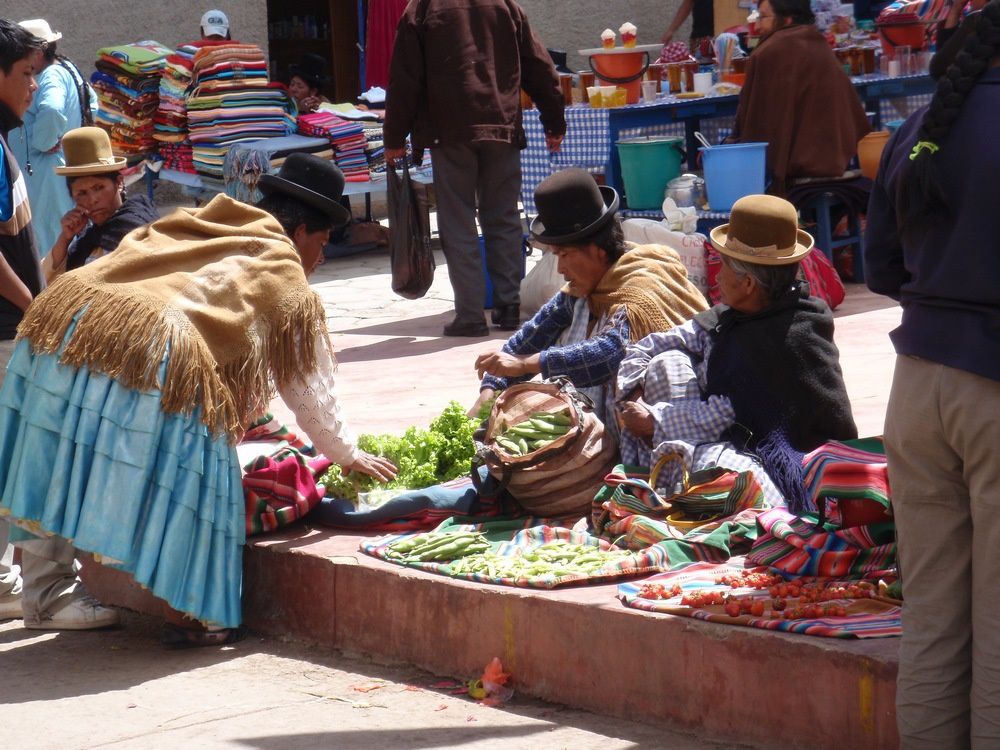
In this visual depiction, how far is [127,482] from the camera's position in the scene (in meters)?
4.03

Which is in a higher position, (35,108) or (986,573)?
(35,108)

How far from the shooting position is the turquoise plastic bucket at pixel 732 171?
828 centimetres

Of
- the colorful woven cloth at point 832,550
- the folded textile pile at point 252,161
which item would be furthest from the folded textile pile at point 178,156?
the colorful woven cloth at point 832,550

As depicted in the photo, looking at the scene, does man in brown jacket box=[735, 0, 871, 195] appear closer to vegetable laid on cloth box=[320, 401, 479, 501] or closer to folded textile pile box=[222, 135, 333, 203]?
folded textile pile box=[222, 135, 333, 203]

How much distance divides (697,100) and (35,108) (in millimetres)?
4245

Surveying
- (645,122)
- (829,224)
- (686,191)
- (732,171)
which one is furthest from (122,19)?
(829,224)

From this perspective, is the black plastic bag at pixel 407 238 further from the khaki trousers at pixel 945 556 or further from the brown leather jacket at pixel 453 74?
the khaki trousers at pixel 945 556

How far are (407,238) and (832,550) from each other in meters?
5.11

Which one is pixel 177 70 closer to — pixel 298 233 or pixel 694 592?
pixel 298 233

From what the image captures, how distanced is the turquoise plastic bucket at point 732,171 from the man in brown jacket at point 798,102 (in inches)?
9.1

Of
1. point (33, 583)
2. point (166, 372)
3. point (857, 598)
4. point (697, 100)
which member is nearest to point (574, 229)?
point (166, 372)

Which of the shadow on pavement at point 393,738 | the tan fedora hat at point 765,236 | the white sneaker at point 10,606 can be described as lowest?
the white sneaker at point 10,606

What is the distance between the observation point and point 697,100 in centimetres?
939

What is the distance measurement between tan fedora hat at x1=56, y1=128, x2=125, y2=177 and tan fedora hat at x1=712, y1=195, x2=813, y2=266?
244 centimetres
